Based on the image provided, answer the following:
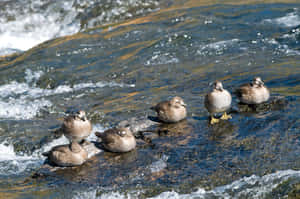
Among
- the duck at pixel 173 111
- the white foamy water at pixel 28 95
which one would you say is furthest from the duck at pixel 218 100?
the white foamy water at pixel 28 95

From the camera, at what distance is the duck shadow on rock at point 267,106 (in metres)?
10.1

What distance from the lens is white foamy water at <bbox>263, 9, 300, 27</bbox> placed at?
19267 millimetres

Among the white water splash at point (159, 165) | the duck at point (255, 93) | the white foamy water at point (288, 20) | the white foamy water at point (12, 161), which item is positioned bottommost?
the white foamy water at point (12, 161)

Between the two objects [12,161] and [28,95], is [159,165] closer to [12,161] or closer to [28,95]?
[12,161]

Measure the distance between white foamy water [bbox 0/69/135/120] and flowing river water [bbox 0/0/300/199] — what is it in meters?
0.05

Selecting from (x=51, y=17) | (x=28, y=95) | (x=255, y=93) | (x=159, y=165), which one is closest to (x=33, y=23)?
(x=51, y=17)

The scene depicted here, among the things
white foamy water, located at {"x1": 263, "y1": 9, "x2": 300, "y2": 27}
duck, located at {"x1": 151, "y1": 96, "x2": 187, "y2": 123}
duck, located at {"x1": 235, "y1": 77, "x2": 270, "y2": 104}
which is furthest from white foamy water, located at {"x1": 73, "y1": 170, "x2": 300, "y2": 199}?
white foamy water, located at {"x1": 263, "y1": 9, "x2": 300, "y2": 27}

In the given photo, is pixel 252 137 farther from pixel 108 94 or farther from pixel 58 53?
pixel 58 53

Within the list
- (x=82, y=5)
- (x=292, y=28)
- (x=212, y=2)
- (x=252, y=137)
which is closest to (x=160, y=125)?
(x=252, y=137)

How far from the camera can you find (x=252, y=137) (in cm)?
877

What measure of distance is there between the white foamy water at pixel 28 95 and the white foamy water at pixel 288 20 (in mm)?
8059

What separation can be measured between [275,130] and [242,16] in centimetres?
1386

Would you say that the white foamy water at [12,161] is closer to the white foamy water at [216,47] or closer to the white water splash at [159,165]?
the white water splash at [159,165]

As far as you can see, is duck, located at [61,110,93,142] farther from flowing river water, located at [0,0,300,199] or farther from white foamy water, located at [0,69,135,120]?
white foamy water, located at [0,69,135,120]
